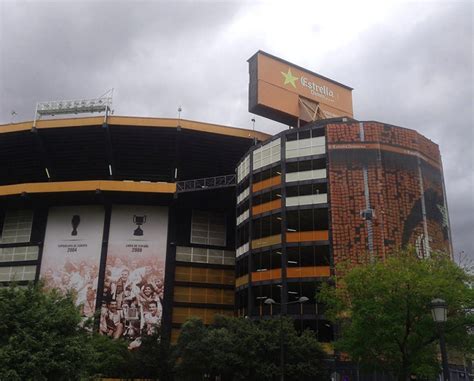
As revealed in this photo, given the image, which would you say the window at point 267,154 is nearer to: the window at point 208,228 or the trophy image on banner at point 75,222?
the window at point 208,228

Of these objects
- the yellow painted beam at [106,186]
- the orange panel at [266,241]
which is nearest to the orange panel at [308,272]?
the orange panel at [266,241]

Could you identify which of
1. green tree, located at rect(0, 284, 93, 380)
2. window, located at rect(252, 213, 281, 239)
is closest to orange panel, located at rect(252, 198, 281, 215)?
window, located at rect(252, 213, 281, 239)

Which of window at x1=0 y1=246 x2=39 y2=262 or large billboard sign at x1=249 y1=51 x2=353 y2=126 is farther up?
large billboard sign at x1=249 y1=51 x2=353 y2=126

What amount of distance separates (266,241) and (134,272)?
66.4 ft

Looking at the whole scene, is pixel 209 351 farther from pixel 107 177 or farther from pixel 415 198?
pixel 107 177

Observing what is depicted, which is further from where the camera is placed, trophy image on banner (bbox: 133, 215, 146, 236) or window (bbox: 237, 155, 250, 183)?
trophy image on banner (bbox: 133, 215, 146, 236)

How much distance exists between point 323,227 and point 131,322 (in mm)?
28584

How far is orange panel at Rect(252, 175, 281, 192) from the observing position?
207 feet

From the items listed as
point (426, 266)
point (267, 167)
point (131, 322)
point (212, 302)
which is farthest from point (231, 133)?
point (426, 266)

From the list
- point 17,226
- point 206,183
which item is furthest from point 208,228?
point 17,226

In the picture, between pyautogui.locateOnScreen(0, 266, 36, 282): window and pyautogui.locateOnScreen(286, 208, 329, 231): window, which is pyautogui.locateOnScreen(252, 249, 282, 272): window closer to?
pyautogui.locateOnScreen(286, 208, 329, 231): window

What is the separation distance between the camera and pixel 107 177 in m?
77.4

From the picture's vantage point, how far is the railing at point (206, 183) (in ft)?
234

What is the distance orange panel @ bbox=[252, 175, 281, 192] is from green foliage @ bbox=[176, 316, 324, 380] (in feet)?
67.2
